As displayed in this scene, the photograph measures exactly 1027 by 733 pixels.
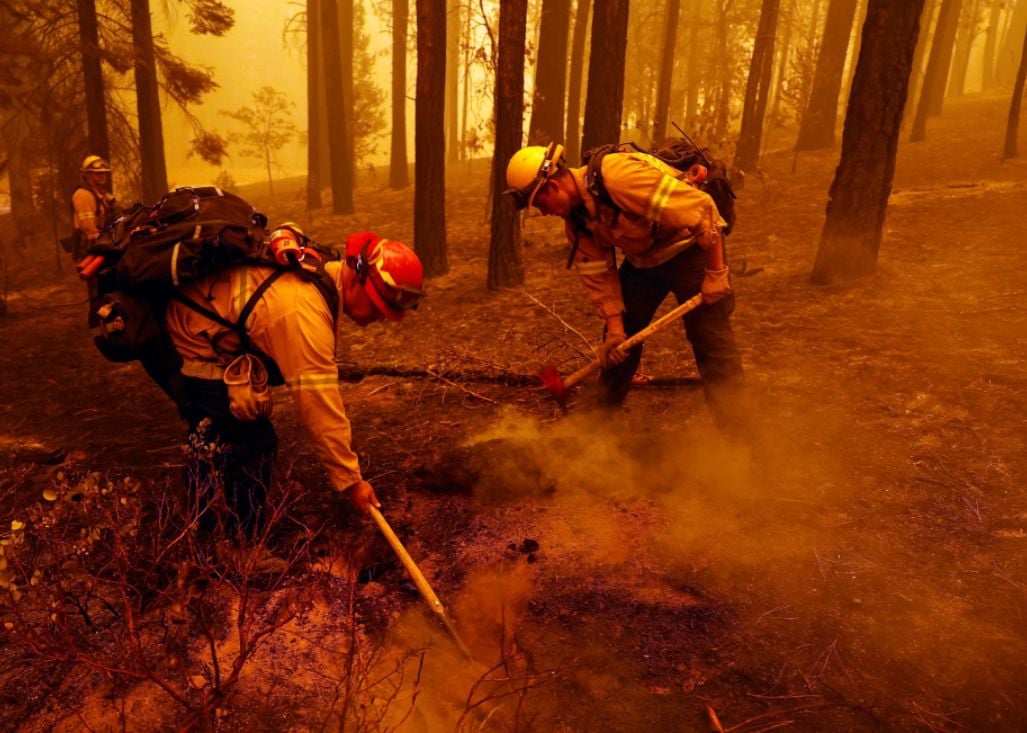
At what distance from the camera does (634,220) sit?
402 centimetres

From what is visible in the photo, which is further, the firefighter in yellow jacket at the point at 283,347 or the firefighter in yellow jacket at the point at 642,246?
the firefighter in yellow jacket at the point at 642,246

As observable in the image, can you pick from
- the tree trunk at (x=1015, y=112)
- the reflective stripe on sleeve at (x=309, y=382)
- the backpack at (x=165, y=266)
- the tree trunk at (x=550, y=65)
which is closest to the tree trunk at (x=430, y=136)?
the tree trunk at (x=550, y=65)

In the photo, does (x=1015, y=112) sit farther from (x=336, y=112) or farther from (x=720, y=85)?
(x=336, y=112)

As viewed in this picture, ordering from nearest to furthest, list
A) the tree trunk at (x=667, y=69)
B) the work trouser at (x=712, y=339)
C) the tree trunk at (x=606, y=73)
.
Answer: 1. the work trouser at (x=712, y=339)
2. the tree trunk at (x=606, y=73)
3. the tree trunk at (x=667, y=69)

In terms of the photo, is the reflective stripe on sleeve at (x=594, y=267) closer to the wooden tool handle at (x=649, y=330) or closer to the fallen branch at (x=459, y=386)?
the wooden tool handle at (x=649, y=330)

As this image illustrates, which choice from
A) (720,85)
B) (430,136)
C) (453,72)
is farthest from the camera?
(453,72)

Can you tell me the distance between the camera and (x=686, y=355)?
21.1ft

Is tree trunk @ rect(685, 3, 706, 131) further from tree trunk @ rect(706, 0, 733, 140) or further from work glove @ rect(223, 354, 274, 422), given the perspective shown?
work glove @ rect(223, 354, 274, 422)

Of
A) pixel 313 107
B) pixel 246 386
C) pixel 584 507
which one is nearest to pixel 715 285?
pixel 584 507

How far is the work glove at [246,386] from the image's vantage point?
11.1 feet

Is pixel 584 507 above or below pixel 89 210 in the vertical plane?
below

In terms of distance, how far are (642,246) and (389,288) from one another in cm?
188

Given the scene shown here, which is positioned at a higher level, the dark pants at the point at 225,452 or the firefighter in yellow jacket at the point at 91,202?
the firefighter in yellow jacket at the point at 91,202

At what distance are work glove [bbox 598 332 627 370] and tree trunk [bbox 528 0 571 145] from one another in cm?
832
